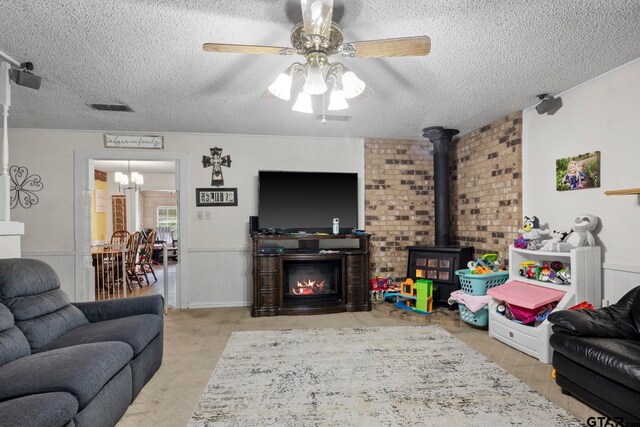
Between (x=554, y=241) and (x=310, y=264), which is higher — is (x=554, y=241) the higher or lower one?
the higher one

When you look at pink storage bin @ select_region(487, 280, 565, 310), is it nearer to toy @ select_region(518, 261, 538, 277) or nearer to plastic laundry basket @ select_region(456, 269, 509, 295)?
toy @ select_region(518, 261, 538, 277)

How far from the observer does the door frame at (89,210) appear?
14.2ft

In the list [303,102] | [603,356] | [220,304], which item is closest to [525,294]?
[603,356]

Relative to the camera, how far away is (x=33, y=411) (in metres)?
1.32

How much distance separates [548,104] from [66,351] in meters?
4.19

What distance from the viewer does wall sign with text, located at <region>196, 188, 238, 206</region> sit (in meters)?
4.58

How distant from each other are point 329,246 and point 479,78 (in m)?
2.81

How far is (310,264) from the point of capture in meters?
4.48

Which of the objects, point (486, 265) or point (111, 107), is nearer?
point (111, 107)

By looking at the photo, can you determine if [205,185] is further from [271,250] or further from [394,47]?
[394,47]

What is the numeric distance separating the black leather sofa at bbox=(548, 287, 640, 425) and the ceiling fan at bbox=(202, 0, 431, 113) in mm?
1956

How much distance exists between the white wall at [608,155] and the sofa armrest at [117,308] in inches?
148

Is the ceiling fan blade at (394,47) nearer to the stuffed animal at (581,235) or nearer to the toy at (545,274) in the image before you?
the stuffed animal at (581,235)

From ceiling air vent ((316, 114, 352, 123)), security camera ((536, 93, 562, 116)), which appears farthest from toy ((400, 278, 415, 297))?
security camera ((536, 93, 562, 116))
